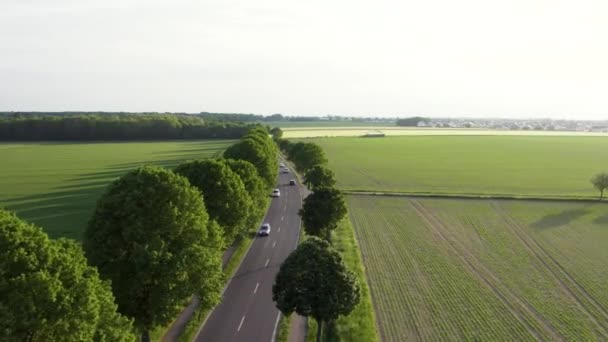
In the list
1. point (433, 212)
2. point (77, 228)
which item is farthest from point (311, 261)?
point (433, 212)

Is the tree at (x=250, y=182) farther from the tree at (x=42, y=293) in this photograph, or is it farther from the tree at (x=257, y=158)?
the tree at (x=42, y=293)

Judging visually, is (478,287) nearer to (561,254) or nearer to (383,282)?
(383,282)

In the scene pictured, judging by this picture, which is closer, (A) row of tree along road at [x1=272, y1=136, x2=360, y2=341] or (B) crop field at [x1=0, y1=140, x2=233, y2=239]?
(A) row of tree along road at [x1=272, y1=136, x2=360, y2=341]

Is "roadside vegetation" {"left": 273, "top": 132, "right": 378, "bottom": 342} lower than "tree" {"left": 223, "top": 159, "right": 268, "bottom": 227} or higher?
lower

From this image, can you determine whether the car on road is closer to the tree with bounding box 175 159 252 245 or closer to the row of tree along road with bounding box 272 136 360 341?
the tree with bounding box 175 159 252 245

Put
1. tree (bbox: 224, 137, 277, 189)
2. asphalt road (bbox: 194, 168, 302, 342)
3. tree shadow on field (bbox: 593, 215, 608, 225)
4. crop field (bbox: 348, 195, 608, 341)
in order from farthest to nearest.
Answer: tree (bbox: 224, 137, 277, 189), tree shadow on field (bbox: 593, 215, 608, 225), crop field (bbox: 348, 195, 608, 341), asphalt road (bbox: 194, 168, 302, 342)

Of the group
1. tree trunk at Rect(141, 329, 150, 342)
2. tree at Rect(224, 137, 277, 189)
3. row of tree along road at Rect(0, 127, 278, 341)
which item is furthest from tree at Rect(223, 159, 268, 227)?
tree trunk at Rect(141, 329, 150, 342)
